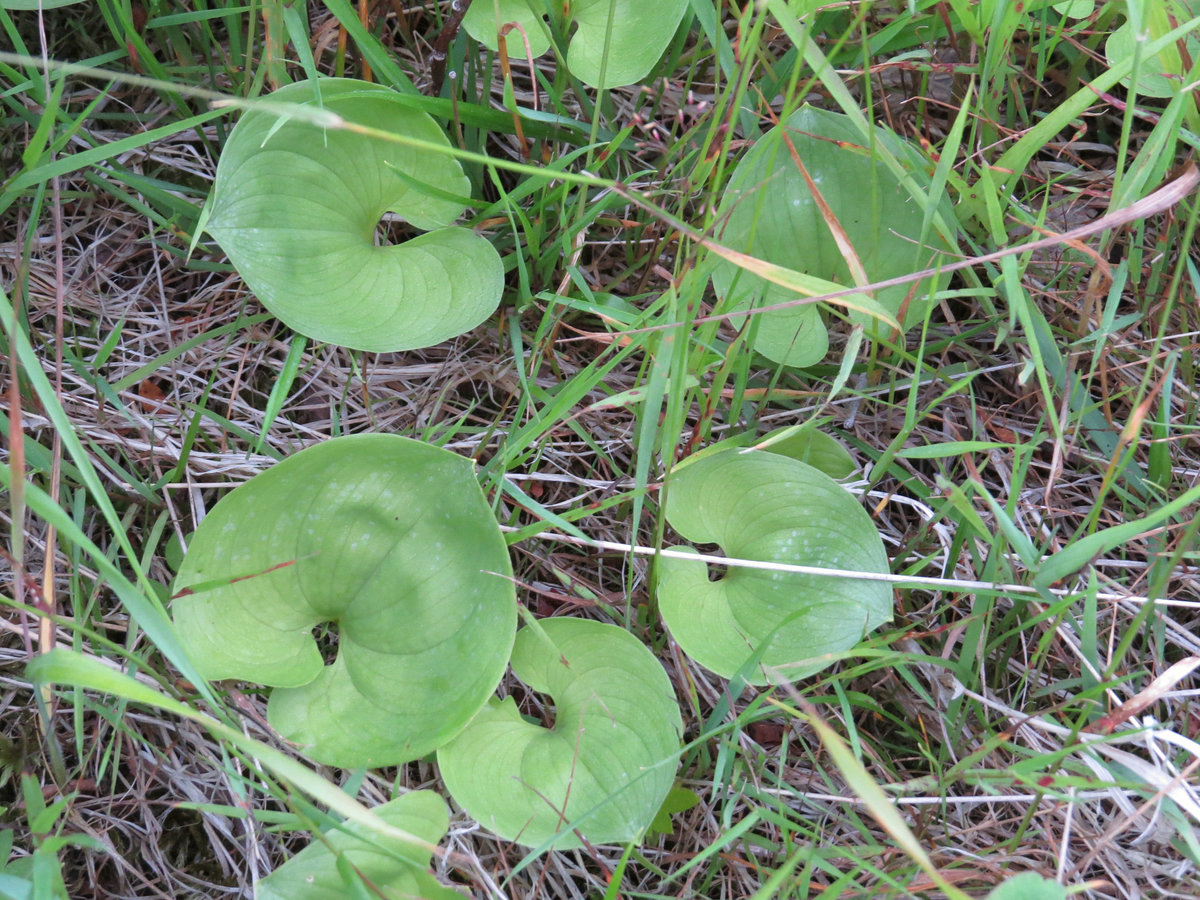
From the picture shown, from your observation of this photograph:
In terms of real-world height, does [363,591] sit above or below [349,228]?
below

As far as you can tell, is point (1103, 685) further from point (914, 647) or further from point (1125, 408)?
point (1125, 408)

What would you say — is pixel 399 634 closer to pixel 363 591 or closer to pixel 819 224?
pixel 363 591

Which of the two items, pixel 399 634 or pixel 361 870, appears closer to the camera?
pixel 361 870

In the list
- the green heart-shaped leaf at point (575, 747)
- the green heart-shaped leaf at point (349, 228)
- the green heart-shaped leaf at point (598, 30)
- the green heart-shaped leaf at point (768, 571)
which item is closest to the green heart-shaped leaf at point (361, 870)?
the green heart-shaped leaf at point (575, 747)

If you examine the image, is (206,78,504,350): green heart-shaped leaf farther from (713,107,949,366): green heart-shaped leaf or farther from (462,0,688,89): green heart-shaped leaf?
(713,107,949,366): green heart-shaped leaf

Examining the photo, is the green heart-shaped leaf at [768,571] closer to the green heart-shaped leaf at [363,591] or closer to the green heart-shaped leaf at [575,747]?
the green heart-shaped leaf at [575,747]

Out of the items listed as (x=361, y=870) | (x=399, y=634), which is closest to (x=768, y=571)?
(x=399, y=634)

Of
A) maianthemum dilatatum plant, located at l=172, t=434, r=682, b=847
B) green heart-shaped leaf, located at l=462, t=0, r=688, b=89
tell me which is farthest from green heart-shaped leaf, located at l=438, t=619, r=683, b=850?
green heart-shaped leaf, located at l=462, t=0, r=688, b=89

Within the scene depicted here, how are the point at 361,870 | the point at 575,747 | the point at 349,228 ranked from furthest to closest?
the point at 349,228 < the point at 575,747 < the point at 361,870
